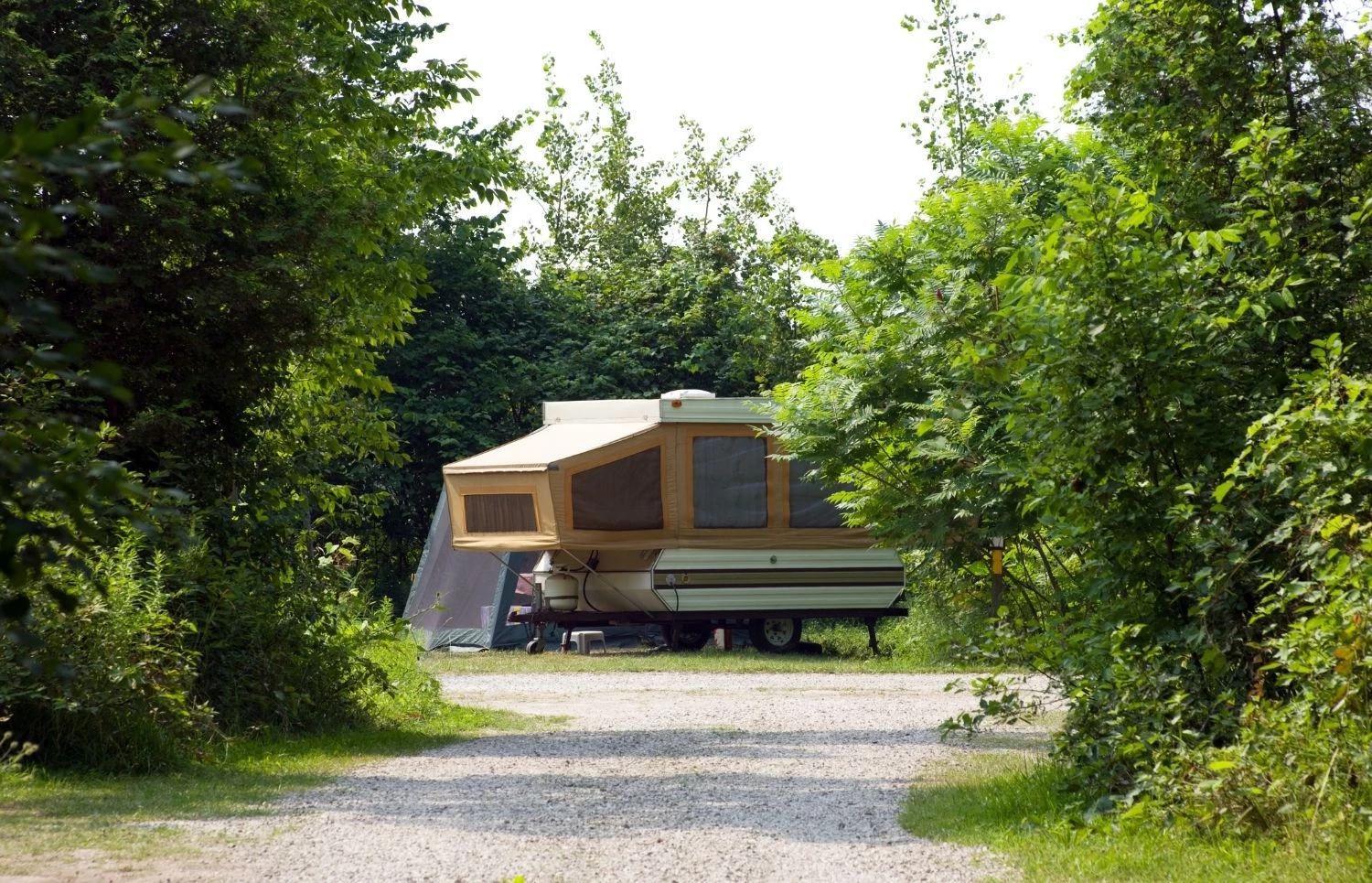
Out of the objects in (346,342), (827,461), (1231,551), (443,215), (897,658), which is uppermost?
(443,215)

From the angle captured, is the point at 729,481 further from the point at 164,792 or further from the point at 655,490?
the point at 164,792

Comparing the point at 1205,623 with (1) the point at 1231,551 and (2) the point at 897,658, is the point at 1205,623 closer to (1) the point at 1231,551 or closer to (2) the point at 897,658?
(1) the point at 1231,551

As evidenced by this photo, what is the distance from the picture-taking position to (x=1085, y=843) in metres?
5.99

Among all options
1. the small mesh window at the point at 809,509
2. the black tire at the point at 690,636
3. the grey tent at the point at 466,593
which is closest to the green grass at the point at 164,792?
the small mesh window at the point at 809,509

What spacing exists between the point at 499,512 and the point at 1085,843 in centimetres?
1396

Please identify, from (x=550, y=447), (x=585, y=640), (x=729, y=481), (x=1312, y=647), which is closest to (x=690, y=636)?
(x=585, y=640)

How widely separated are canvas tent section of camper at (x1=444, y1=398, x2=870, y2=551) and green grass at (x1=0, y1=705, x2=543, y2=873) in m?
7.57

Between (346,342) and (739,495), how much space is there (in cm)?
777

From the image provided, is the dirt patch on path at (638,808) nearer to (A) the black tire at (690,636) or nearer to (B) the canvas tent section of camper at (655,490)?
(B) the canvas tent section of camper at (655,490)

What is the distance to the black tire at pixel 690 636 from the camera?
66.4 feet

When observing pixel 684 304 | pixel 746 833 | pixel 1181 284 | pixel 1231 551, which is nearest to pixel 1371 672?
pixel 1231 551

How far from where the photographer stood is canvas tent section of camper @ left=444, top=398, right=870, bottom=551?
61.5 ft

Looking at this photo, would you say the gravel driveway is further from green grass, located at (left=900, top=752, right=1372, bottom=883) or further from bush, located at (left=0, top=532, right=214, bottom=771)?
bush, located at (left=0, top=532, right=214, bottom=771)

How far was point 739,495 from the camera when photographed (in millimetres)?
19297
